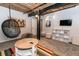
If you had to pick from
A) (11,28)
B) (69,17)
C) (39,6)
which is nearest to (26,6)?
(39,6)

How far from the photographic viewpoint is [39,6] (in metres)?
1.06

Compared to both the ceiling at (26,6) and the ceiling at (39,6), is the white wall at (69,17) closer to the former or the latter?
the ceiling at (39,6)

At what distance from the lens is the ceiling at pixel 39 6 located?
99cm

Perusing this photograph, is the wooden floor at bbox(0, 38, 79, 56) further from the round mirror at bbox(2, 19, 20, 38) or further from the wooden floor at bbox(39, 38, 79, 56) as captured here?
the round mirror at bbox(2, 19, 20, 38)

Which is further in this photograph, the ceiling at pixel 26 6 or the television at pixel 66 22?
the television at pixel 66 22

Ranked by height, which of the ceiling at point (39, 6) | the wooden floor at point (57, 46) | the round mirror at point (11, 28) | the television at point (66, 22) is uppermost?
the ceiling at point (39, 6)

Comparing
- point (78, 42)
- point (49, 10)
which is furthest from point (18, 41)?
point (78, 42)

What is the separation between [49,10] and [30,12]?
306 millimetres

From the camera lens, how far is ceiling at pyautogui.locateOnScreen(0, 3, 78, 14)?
3.25 feet

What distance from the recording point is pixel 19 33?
1.13 m

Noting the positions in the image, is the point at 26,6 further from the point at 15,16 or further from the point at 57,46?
the point at 57,46

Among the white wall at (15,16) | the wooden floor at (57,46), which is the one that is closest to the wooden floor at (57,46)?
the wooden floor at (57,46)

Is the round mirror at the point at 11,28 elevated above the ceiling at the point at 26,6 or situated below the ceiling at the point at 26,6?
below

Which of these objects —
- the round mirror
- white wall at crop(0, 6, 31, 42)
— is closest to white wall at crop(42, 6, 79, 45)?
white wall at crop(0, 6, 31, 42)
